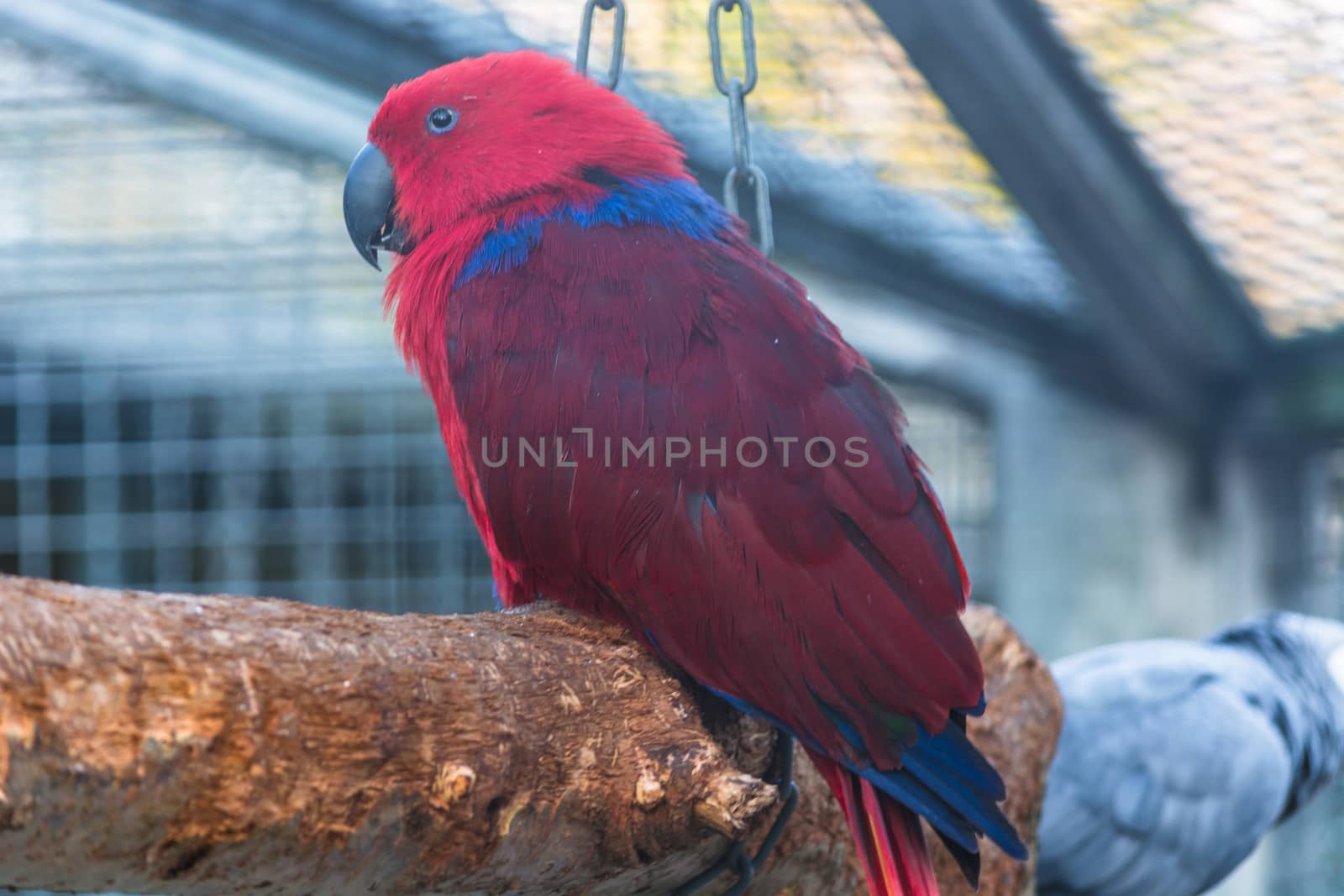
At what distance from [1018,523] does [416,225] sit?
3.64 ft

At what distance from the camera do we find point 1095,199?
126cm

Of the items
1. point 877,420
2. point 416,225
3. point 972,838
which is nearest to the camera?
point 972,838

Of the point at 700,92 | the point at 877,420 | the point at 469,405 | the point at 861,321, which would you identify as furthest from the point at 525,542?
the point at 861,321

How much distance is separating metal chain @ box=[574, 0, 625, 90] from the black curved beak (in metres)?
0.20

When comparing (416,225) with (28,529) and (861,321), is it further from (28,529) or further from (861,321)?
A: (28,529)

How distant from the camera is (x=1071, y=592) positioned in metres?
1.77

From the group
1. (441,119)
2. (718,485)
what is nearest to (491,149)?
(441,119)

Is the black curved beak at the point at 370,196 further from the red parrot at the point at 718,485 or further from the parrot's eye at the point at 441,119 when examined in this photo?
the red parrot at the point at 718,485

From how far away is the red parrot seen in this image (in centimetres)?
70

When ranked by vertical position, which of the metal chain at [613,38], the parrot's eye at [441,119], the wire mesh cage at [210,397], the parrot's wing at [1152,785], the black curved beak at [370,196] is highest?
the metal chain at [613,38]

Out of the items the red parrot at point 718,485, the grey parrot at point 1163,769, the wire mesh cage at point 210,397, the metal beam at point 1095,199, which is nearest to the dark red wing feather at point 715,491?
the red parrot at point 718,485

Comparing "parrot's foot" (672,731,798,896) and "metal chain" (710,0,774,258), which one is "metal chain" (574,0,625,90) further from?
"parrot's foot" (672,731,798,896)

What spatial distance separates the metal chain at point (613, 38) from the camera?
35.7 inches

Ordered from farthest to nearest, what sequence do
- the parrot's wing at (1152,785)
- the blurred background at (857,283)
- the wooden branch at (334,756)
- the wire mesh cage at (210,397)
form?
the wire mesh cage at (210,397) < the parrot's wing at (1152,785) < the blurred background at (857,283) < the wooden branch at (334,756)
